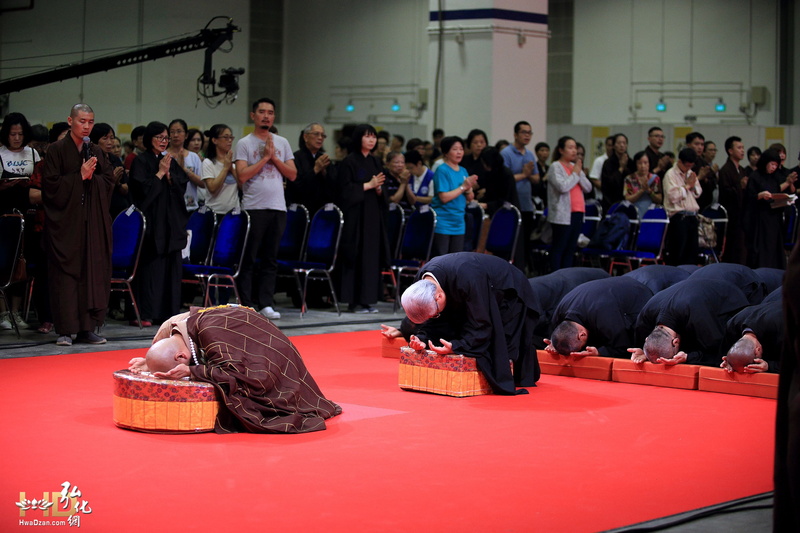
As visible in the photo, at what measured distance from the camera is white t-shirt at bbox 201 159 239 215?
877 centimetres

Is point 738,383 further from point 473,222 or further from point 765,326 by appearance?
point 473,222

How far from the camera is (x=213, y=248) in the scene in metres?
8.55

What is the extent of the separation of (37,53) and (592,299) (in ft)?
41.3

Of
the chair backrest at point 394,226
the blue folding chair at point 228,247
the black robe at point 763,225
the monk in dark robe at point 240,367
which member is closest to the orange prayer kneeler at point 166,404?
the monk in dark robe at point 240,367

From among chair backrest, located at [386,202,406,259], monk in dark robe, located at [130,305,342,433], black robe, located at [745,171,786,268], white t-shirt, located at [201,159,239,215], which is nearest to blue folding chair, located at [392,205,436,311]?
chair backrest, located at [386,202,406,259]

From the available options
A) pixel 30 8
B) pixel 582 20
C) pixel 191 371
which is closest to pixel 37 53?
pixel 30 8

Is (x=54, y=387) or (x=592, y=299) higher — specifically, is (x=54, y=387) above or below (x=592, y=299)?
below

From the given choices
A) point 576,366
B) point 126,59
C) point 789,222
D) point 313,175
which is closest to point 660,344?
point 576,366

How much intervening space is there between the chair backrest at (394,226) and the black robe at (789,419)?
7.50m

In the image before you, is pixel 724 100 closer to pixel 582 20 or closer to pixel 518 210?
pixel 582 20

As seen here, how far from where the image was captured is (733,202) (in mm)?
11789

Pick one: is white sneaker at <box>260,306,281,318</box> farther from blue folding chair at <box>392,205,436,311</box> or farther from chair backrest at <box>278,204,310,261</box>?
blue folding chair at <box>392,205,436,311</box>

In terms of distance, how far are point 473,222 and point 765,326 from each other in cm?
470

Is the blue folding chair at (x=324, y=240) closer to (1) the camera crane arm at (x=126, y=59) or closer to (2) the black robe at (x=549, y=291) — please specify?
(2) the black robe at (x=549, y=291)
